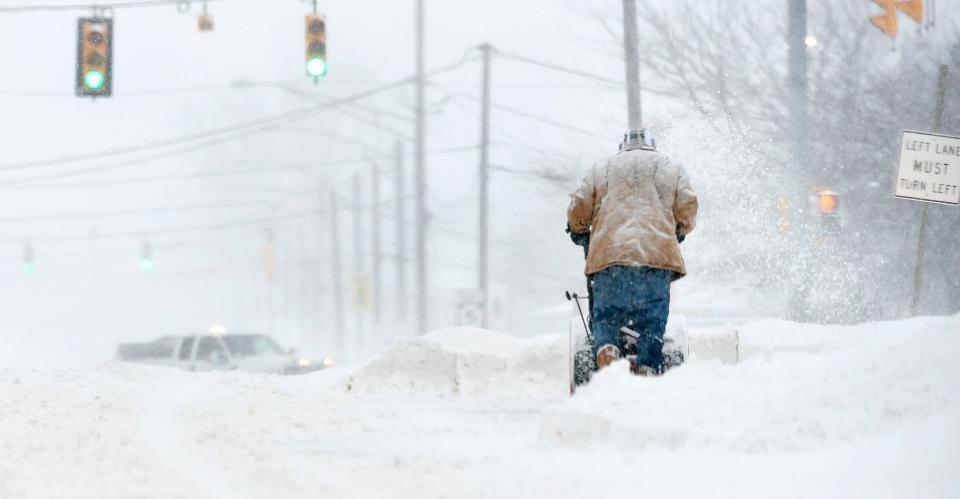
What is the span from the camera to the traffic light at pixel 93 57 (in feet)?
58.7

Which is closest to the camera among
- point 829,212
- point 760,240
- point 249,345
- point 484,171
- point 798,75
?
point 829,212

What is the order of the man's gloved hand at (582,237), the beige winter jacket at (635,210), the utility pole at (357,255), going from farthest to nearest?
the utility pole at (357,255) → the man's gloved hand at (582,237) → the beige winter jacket at (635,210)

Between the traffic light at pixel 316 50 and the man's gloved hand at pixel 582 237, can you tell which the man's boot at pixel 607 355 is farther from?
the traffic light at pixel 316 50

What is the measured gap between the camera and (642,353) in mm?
7879

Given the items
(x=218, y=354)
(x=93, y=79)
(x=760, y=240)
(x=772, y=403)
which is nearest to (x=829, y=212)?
(x=218, y=354)

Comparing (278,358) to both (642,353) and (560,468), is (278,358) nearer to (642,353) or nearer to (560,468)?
(642,353)

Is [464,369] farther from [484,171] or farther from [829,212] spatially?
[484,171]

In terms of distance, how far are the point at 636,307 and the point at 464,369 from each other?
14.7ft

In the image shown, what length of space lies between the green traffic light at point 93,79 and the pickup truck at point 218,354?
5.81 meters

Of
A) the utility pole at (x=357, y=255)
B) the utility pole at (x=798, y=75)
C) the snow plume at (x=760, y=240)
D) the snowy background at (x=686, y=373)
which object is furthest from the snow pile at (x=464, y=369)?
the utility pole at (x=357, y=255)

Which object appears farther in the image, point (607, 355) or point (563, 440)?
point (607, 355)

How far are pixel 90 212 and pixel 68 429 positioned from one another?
115 m

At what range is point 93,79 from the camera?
706 inches

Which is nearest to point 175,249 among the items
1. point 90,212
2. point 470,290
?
point 90,212
